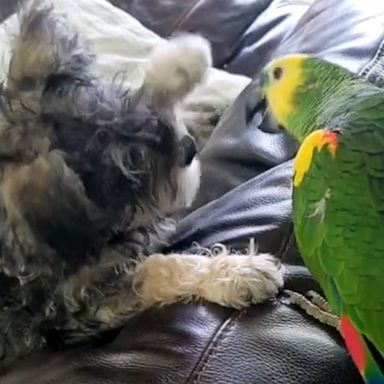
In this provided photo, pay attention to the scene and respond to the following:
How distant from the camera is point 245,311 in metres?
1.15

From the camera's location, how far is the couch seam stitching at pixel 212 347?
1.06 meters

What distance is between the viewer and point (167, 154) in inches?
56.2

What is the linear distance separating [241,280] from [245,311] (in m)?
0.10

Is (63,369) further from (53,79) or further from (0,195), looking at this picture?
(53,79)

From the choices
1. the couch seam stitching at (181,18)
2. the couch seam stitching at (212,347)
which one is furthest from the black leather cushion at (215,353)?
the couch seam stitching at (181,18)

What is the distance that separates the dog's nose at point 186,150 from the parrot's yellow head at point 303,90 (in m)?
0.13

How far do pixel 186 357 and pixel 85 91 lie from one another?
0.47 meters

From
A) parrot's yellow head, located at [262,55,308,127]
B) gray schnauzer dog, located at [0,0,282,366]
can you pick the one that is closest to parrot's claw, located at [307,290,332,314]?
gray schnauzer dog, located at [0,0,282,366]

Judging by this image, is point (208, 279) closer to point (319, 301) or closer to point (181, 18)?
point (319, 301)

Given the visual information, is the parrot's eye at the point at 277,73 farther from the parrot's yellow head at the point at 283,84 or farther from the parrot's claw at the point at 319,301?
the parrot's claw at the point at 319,301

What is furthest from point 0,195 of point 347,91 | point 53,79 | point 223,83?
point 223,83

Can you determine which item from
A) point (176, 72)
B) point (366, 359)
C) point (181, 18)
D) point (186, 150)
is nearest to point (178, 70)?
point (176, 72)

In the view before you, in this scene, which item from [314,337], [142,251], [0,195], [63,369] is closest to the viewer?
[314,337]

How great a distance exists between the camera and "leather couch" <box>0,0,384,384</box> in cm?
105
